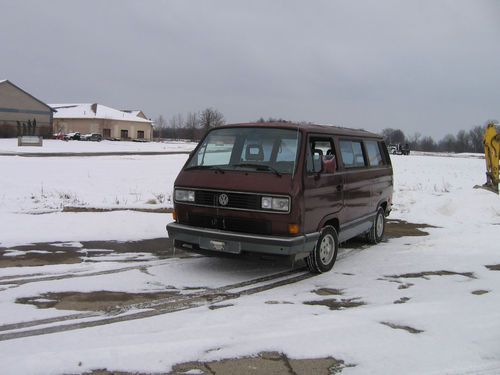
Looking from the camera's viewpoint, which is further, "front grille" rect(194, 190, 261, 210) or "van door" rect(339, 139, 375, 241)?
"van door" rect(339, 139, 375, 241)

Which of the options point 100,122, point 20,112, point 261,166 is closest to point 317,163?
point 261,166

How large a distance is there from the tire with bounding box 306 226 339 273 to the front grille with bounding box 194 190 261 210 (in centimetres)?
118

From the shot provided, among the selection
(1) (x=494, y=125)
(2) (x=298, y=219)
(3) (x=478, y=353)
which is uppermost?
(1) (x=494, y=125)

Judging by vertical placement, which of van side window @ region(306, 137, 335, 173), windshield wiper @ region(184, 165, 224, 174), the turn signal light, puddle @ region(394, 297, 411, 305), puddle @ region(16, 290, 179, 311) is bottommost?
puddle @ region(394, 297, 411, 305)

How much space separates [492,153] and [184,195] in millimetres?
13379

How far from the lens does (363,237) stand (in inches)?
374

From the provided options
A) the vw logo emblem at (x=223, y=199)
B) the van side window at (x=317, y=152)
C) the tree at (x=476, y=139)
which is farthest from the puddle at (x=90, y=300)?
the tree at (x=476, y=139)

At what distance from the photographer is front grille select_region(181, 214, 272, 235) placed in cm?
616

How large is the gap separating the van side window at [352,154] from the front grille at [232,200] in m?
2.08

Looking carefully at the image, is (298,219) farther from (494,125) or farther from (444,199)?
(494,125)

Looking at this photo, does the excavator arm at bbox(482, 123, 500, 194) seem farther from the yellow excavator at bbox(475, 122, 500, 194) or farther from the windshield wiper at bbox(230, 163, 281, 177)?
the windshield wiper at bbox(230, 163, 281, 177)

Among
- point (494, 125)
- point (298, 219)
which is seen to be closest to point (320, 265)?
point (298, 219)

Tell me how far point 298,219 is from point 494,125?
13.3 m

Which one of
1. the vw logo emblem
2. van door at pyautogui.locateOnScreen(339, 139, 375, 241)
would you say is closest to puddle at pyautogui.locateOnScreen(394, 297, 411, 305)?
van door at pyautogui.locateOnScreen(339, 139, 375, 241)
